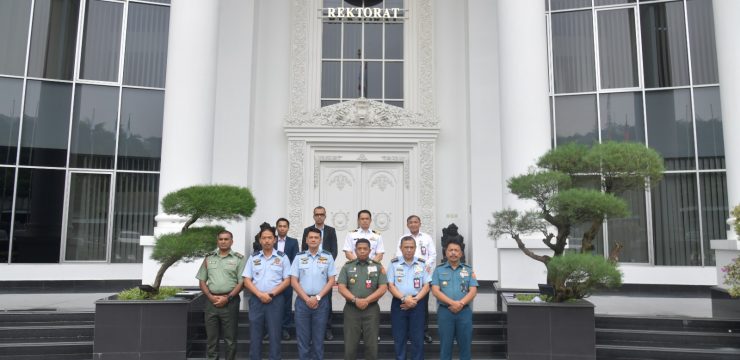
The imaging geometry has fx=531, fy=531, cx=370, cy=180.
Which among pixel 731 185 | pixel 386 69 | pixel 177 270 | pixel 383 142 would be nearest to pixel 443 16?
pixel 386 69

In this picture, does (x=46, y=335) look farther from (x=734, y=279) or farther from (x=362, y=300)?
(x=734, y=279)

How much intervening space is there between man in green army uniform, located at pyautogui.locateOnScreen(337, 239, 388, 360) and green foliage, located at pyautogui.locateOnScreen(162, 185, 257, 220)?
5.19 ft

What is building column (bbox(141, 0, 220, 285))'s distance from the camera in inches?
332

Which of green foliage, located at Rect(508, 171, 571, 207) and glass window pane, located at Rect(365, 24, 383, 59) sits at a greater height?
glass window pane, located at Rect(365, 24, 383, 59)

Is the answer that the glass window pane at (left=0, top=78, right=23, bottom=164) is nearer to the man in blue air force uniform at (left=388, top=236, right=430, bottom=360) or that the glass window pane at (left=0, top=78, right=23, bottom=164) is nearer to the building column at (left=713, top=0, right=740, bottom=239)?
the man in blue air force uniform at (left=388, top=236, right=430, bottom=360)

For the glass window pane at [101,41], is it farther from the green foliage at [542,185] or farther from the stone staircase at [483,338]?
the green foliage at [542,185]

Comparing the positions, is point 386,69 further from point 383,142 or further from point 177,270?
point 177,270

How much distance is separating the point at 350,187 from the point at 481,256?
315cm

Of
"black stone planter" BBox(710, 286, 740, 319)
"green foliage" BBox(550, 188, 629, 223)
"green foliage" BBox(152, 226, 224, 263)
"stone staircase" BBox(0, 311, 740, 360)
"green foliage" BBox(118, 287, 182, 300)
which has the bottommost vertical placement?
"stone staircase" BBox(0, 311, 740, 360)

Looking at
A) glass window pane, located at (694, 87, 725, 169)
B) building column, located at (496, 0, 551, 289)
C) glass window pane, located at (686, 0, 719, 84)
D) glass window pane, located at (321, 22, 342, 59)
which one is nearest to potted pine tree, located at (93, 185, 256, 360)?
building column, located at (496, 0, 551, 289)

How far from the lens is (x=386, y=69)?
39.8ft

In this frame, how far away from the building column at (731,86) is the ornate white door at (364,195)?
597 centimetres

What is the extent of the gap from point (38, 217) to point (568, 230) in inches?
377

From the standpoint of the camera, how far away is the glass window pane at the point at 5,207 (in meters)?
9.96
